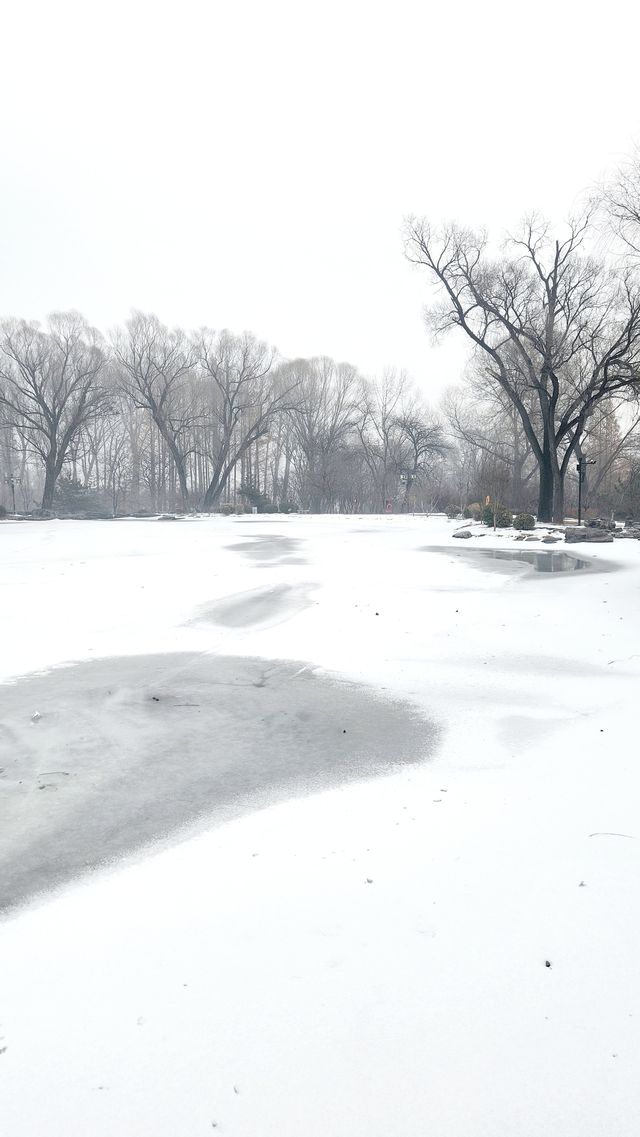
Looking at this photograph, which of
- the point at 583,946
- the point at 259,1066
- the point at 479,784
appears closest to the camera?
the point at 259,1066

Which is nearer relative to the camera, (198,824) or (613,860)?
(613,860)

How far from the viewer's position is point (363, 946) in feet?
8.12

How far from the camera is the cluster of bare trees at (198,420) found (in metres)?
42.2

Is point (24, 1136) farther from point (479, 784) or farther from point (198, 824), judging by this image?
point (479, 784)

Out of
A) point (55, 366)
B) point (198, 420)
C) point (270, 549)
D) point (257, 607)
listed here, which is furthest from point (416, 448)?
Result: point (257, 607)

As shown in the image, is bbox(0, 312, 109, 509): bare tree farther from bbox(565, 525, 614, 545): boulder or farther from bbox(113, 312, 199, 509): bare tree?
bbox(565, 525, 614, 545): boulder

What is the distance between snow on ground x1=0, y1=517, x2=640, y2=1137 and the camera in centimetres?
187

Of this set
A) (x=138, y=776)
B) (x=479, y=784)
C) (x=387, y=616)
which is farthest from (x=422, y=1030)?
(x=387, y=616)

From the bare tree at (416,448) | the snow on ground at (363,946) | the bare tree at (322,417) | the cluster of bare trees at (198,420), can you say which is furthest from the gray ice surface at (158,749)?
the bare tree at (322,417)

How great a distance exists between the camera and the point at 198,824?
11.1 ft

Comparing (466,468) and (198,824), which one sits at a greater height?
(466,468)

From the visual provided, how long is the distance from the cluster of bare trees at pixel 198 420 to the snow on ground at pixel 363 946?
1527 inches

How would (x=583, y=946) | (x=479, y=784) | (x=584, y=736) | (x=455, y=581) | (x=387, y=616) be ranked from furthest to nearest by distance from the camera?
(x=455, y=581)
(x=387, y=616)
(x=584, y=736)
(x=479, y=784)
(x=583, y=946)

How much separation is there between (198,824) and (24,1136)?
5.34ft
